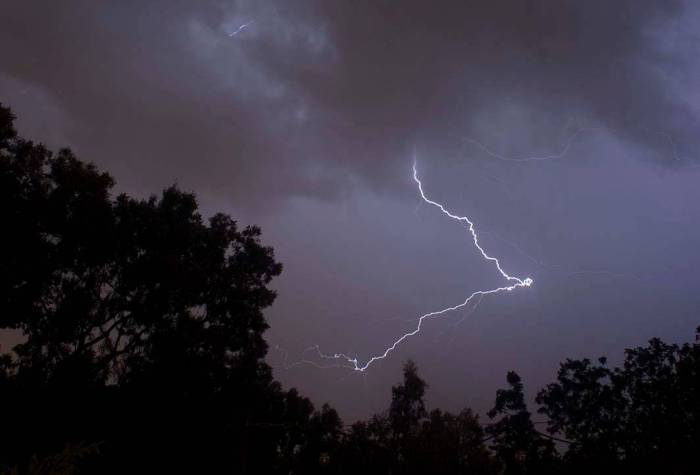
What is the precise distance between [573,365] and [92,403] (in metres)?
23.7

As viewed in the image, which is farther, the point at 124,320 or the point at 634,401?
the point at 634,401

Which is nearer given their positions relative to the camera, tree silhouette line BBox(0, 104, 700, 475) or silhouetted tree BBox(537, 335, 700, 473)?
tree silhouette line BBox(0, 104, 700, 475)

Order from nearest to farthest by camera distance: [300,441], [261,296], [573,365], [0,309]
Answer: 1. [0,309]
2. [261,296]
3. [300,441]
4. [573,365]

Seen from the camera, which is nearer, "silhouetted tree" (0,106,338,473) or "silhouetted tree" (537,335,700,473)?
"silhouetted tree" (0,106,338,473)

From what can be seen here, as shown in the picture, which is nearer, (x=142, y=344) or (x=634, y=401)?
(x=142, y=344)

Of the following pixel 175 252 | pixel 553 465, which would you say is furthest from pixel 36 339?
pixel 553 465

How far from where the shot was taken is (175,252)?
44.2ft

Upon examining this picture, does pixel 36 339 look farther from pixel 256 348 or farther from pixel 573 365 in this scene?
pixel 573 365

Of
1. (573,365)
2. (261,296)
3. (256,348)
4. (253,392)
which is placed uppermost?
(573,365)

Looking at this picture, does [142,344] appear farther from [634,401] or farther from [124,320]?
[634,401]

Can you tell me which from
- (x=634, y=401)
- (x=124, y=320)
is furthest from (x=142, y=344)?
(x=634, y=401)

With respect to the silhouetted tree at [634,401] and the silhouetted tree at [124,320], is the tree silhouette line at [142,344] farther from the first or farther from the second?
the silhouetted tree at [634,401]

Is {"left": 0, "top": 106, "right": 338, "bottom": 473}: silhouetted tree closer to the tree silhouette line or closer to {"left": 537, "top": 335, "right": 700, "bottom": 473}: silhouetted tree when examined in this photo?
the tree silhouette line

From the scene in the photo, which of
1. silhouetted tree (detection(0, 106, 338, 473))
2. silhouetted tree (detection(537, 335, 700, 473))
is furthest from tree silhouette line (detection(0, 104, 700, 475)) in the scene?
silhouetted tree (detection(537, 335, 700, 473))
